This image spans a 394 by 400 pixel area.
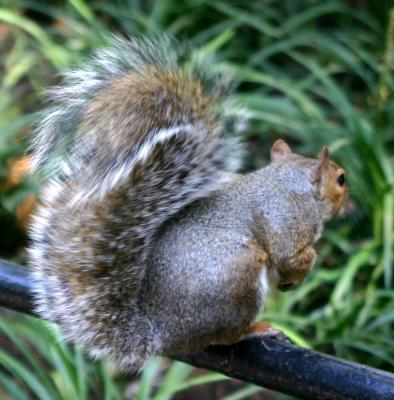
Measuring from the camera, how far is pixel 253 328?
184cm

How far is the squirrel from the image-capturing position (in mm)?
1647

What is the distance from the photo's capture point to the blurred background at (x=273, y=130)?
8.75ft

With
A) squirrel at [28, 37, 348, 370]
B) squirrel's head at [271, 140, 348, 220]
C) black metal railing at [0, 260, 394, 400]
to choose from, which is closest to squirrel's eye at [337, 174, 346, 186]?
squirrel's head at [271, 140, 348, 220]

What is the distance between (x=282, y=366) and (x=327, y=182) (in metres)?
0.68

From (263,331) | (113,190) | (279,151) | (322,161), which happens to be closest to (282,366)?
(263,331)

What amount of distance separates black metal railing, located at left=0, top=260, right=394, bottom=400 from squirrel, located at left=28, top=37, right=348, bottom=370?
0.11ft

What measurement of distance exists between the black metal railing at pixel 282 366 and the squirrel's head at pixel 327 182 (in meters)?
0.48

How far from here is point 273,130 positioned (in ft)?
12.7

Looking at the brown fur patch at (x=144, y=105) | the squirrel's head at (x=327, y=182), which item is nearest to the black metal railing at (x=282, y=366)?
the brown fur patch at (x=144, y=105)

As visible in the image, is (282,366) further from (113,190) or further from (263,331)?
(113,190)

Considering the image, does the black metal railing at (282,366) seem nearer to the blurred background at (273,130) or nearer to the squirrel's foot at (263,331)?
the squirrel's foot at (263,331)

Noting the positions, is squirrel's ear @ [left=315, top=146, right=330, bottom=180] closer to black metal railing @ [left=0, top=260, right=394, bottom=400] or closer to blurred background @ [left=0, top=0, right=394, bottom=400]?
blurred background @ [left=0, top=0, right=394, bottom=400]

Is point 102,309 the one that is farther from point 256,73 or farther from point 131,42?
point 256,73

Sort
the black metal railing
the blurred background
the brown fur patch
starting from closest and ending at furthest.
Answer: the black metal railing → the brown fur patch → the blurred background
